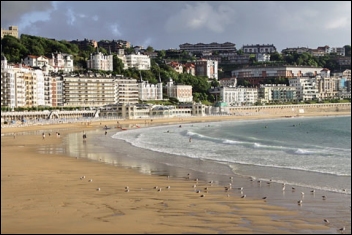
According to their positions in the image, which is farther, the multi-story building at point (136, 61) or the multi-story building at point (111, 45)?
the multi-story building at point (111, 45)

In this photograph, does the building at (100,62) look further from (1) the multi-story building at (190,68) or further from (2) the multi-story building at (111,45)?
(1) the multi-story building at (190,68)

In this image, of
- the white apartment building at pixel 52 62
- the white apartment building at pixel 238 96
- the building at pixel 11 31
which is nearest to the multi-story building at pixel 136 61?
the white apartment building at pixel 52 62

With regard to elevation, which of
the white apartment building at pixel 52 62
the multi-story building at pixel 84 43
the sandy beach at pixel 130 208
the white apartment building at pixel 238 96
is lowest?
the sandy beach at pixel 130 208

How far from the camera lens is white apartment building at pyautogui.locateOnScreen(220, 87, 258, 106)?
99.1 metres

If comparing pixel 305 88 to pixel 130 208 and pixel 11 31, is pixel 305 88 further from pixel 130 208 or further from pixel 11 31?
pixel 130 208

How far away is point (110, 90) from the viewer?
79.8 meters

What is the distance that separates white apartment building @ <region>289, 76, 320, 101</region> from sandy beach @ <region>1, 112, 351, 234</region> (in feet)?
344

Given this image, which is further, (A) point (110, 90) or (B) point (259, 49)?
(B) point (259, 49)

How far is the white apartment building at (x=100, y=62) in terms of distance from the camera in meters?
91.4

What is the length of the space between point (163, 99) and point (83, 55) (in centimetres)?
1895

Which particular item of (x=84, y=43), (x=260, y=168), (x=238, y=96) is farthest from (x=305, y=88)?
(x=260, y=168)

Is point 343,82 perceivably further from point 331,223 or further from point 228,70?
point 331,223

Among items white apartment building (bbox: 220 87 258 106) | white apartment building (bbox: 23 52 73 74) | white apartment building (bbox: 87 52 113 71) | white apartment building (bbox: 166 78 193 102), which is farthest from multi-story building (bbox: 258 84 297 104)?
white apartment building (bbox: 23 52 73 74)

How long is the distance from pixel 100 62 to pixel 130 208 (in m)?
81.9
